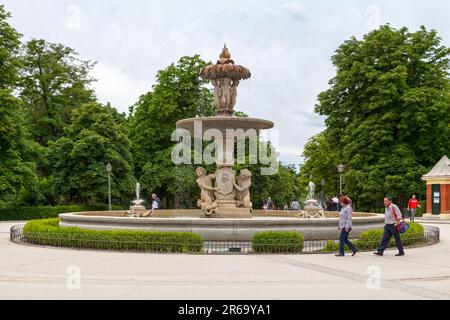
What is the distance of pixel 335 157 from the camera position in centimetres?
5625

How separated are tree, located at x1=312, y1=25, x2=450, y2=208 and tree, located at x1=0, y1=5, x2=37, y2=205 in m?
23.0

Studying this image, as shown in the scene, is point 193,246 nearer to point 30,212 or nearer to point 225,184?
point 225,184

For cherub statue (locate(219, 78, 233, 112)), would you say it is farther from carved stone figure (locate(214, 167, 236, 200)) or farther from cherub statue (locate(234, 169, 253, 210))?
cherub statue (locate(234, 169, 253, 210))

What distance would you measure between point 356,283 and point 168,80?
42102 mm

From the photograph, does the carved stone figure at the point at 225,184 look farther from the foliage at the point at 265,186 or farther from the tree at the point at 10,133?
the foliage at the point at 265,186

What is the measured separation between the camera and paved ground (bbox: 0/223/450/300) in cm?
992

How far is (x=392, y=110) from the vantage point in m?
43.6

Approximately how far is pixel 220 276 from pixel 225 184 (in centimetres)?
1132

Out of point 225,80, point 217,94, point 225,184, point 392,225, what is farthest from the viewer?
point 217,94

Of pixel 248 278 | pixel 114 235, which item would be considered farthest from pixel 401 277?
pixel 114 235

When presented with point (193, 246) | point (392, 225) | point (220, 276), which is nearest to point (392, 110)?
point (392, 225)

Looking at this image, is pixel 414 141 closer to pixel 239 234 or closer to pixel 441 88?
pixel 441 88

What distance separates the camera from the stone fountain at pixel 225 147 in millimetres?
22281

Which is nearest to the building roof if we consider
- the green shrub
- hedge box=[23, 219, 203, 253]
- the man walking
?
the man walking
